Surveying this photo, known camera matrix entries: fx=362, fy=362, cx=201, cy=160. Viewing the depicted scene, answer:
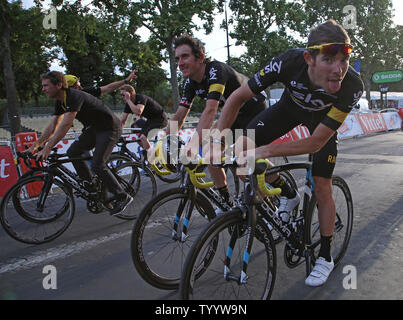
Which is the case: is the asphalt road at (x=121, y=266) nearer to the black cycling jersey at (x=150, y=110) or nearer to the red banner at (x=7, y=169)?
the red banner at (x=7, y=169)

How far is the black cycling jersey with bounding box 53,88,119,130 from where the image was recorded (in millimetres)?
4547

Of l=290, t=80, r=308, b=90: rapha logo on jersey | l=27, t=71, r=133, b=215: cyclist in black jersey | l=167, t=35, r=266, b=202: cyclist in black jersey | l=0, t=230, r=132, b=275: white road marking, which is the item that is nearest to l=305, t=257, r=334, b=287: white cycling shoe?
l=167, t=35, r=266, b=202: cyclist in black jersey

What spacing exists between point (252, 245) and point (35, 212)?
320 cm

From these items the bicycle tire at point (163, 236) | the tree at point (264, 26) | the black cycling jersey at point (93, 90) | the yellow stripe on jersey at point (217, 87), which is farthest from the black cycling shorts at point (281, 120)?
the tree at point (264, 26)

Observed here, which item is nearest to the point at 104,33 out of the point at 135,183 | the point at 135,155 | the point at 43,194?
the point at 135,155

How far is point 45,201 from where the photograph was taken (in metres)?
4.47

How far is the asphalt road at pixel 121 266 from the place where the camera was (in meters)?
2.90

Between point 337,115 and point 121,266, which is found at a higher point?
point 337,115

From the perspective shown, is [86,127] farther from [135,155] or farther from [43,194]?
[135,155]

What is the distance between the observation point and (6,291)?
3.06 m

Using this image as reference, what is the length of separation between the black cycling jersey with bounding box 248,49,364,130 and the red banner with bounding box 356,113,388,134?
1756cm

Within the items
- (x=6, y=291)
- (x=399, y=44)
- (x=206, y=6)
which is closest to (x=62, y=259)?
(x=6, y=291)

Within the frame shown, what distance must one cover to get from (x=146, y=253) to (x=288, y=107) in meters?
1.74
